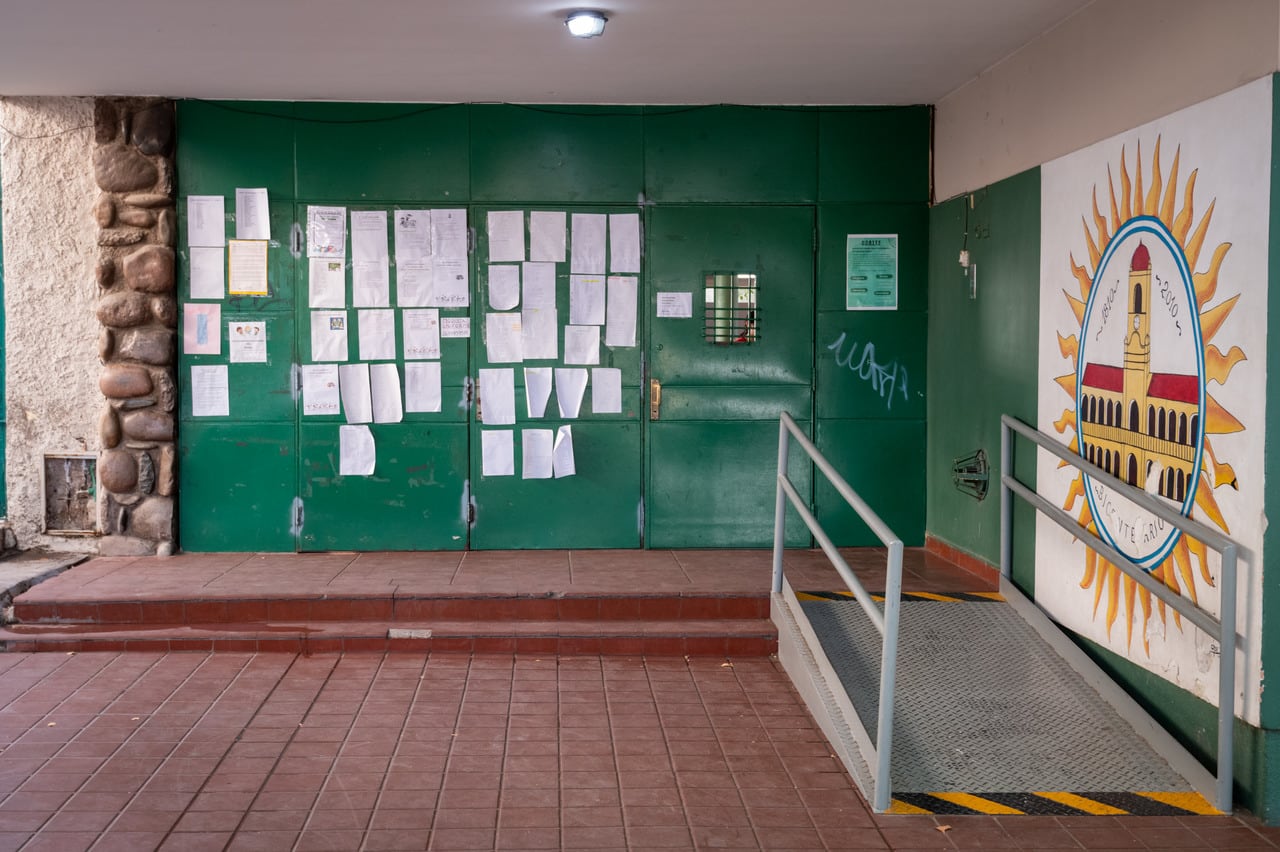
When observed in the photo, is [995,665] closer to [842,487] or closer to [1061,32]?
[842,487]

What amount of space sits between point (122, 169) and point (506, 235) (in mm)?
2165

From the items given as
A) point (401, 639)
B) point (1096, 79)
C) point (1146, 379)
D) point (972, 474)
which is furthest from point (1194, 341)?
point (401, 639)

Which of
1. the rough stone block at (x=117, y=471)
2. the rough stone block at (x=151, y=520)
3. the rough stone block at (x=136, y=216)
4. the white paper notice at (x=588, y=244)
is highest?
the rough stone block at (x=136, y=216)

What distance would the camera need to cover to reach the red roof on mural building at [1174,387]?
4023 millimetres

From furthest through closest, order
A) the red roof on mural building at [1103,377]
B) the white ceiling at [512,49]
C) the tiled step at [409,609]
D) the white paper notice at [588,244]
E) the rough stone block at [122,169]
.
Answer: the white paper notice at [588,244], the rough stone block at [122,169], the tiled step at [409,609], the white ceiling at [512,49], the red roof on mural building at [1103,377]

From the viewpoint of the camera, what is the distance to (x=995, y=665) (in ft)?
15.8

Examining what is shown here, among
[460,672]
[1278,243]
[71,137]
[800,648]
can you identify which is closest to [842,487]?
[800,648]

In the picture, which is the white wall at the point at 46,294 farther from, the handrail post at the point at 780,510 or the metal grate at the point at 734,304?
the handrail post at the point at 780,510

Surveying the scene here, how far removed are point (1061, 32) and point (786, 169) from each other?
1982 millimetres

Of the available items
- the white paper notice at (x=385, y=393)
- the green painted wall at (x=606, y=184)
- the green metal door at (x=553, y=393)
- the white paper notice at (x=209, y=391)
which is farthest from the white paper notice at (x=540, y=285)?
the white paper notice at (x=209, y=391)

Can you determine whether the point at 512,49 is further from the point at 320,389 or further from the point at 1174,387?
the point at 1174,387

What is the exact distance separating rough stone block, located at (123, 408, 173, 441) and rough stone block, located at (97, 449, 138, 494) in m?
0.13

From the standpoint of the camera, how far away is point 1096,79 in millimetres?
4777

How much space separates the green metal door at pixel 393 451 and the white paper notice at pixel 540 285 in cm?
40
